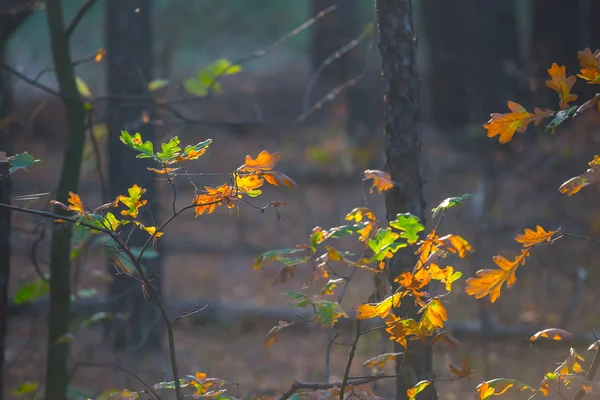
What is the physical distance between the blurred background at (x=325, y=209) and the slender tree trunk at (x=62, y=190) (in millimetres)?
133

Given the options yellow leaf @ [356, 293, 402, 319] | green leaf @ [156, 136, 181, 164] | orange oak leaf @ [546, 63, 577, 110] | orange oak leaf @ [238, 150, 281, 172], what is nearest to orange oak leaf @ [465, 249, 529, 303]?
yellow leaf @ [356, 293, 402, 319]

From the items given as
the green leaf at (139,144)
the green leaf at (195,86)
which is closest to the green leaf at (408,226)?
the green leaf at (139,144)

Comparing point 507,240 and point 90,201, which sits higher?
point 90,201

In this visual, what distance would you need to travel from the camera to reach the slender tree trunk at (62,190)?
3746 mm

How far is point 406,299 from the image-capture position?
9.78ft

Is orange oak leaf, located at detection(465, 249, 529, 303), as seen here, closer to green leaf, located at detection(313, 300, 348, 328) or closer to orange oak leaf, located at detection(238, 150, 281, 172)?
green leaf, located at detection(313, 300, 348, 328)

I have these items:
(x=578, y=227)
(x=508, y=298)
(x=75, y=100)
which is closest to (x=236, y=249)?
(x=508, y=298)

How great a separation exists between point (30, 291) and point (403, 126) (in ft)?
7.29

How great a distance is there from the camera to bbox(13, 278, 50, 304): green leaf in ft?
→ 12.5

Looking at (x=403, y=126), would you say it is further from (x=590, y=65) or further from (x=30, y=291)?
(x=30, y=291)

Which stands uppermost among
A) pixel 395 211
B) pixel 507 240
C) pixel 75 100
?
pixel 75 100

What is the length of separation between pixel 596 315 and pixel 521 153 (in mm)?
1603

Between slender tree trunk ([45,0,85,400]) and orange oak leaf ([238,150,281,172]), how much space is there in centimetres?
180

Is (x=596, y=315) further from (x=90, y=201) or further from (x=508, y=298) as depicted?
(x=90, y=201)
